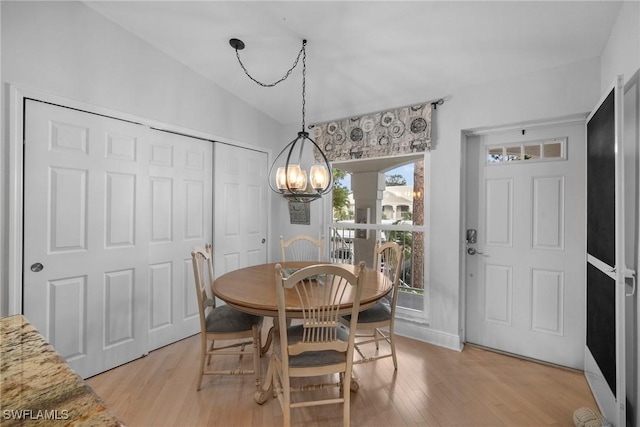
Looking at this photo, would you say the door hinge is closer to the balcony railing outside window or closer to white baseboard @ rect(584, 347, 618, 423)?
white baseboard @ rect(584, 347, 618, 423)

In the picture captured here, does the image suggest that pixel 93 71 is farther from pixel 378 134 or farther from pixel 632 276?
pixel 632 276

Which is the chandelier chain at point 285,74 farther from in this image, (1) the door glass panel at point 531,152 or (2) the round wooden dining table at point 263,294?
(1) the door glass panel at point 531,152

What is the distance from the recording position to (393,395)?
213 centimetres

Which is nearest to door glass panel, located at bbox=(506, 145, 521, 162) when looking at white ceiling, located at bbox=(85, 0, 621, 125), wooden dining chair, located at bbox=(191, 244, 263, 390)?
white ceiling, located at bbox=(85, 0, 621, 125)

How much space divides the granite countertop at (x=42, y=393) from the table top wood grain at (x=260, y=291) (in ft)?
3.24

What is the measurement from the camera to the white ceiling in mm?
2014

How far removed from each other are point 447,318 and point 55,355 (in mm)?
2927

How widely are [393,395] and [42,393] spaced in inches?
80.8

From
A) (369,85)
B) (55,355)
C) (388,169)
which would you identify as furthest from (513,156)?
(55,355)

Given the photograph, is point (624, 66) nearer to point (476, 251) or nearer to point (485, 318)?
point (476, 251)

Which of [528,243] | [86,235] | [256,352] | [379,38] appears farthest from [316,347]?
[379,38]

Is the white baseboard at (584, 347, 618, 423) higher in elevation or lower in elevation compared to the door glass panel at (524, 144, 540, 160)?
lower

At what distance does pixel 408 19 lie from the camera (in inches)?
84.0

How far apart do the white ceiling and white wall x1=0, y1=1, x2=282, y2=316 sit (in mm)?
154
